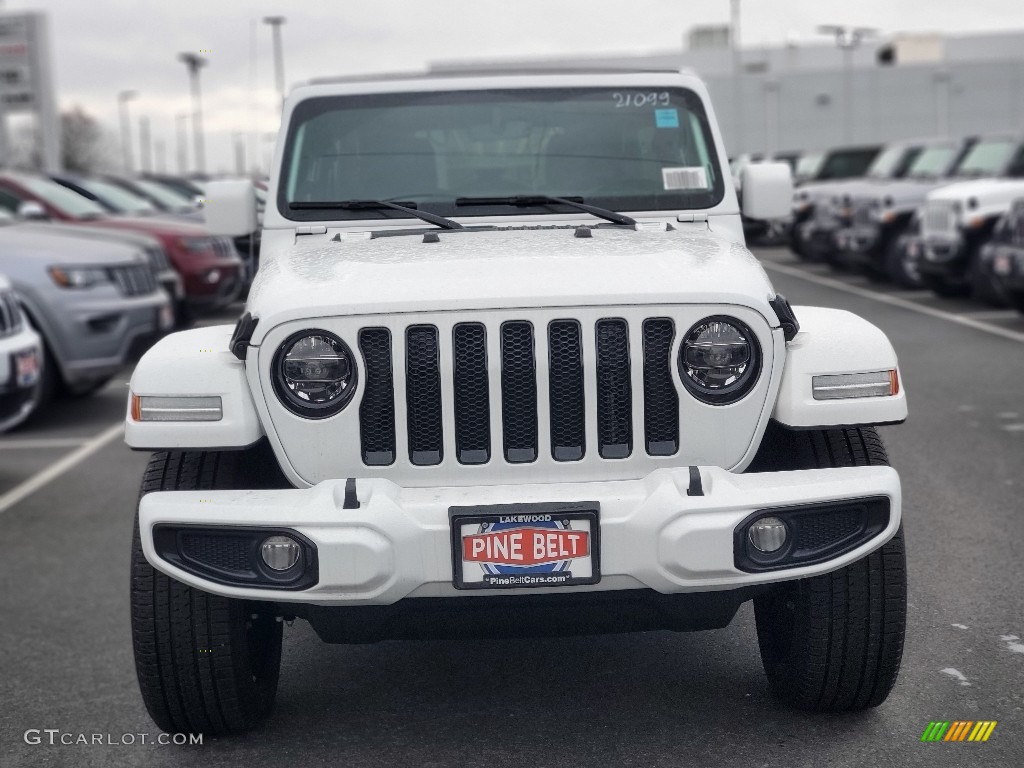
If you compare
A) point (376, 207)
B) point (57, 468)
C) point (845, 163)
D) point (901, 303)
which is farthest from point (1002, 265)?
point (845, 163)

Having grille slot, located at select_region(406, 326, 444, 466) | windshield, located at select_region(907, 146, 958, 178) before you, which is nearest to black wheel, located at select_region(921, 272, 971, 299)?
windshield, located at select_region(907, 146, 958, 178)

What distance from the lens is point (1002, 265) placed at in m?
13.8

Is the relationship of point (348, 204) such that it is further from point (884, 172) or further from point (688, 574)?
point (884, 172)

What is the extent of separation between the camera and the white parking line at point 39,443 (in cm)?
980

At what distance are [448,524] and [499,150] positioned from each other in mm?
2010

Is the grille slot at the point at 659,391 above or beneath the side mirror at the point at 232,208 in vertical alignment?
beneath

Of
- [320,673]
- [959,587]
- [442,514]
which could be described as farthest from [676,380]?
[959,587]

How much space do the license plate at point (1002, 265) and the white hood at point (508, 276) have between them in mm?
9839

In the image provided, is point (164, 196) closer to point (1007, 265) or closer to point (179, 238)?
point (179, 238)

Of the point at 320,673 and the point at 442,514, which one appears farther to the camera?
the point at 320,673

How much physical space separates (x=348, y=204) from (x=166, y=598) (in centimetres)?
167

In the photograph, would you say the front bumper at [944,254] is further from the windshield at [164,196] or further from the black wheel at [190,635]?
the black wheel at [190,635]

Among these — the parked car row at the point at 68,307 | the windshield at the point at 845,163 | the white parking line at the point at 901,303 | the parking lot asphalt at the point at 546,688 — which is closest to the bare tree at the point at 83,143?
the windshield at the point at 845,163

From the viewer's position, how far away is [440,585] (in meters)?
3.64
